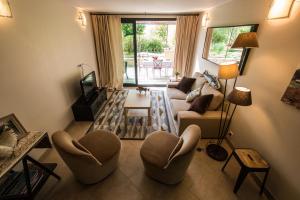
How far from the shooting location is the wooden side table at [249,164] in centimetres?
162

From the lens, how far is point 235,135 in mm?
2438

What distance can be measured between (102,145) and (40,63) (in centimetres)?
163

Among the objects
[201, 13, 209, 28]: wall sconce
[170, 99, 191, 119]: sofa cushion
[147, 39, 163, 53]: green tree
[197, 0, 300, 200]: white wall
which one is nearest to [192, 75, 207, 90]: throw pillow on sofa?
[170, 99, 191, 119]: sofa cushion

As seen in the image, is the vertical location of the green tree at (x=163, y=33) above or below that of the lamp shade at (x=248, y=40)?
above

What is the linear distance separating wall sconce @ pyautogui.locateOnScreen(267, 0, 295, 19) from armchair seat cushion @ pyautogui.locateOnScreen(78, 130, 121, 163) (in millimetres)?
2462

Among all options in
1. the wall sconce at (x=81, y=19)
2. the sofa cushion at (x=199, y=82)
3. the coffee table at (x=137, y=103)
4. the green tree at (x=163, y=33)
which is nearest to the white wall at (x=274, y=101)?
the sofa cushion at (x=199, y=82)

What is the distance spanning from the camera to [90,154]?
157cm

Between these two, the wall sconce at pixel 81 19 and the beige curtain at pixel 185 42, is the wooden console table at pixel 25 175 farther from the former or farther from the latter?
the beige curtain at pixel 185 42

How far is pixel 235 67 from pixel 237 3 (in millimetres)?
1331

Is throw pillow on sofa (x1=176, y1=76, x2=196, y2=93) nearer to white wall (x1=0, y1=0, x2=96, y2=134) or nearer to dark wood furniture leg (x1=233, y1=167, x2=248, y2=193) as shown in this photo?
dark wood furniture leg (x1=233, y1=167, x2=248, y2=193)

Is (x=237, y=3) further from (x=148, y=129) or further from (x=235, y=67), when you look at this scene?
(x=148, y=129)

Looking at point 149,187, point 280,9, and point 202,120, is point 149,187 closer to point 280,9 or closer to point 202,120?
point 202,120

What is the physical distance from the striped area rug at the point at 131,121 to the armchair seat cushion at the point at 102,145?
2.34 feet

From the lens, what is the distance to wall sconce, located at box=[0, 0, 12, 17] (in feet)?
5.42
